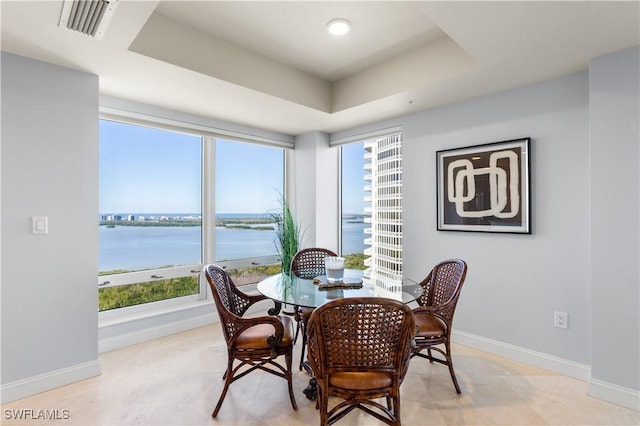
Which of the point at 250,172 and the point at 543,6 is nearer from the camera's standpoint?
the point at 543,6

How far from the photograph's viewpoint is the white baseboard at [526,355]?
251cm

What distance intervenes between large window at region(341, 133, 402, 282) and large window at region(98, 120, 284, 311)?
3.43ft

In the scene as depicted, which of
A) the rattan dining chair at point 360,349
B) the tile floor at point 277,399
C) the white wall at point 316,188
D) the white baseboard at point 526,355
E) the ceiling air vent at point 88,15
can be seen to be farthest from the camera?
the white wall at point 316,188

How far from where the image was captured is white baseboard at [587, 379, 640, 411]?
83.0 inches

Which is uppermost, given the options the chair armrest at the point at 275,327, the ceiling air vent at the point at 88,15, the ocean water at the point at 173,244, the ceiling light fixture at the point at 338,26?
the ceiling light fixture at the point at 338,26

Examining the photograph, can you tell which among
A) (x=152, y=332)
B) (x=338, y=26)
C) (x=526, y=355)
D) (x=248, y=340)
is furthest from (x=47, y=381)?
(x=526, y=355)

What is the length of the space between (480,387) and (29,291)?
3277 millimetres

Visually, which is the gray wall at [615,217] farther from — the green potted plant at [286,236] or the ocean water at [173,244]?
the green potted plant at [286,236]

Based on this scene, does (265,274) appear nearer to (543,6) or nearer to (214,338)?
(214,338)

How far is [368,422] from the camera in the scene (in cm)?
196

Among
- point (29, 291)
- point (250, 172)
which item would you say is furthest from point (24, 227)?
point (250, 172)

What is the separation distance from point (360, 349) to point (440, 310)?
33.7 inches

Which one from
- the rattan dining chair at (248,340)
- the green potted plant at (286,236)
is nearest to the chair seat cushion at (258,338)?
the rattan dining chair at (248,340)

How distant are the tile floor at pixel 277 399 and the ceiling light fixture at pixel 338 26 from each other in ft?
8.70
